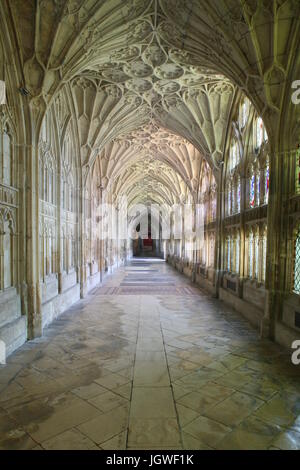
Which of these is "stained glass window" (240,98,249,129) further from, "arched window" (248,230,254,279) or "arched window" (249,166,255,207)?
"arched window" (248,230,254,279)

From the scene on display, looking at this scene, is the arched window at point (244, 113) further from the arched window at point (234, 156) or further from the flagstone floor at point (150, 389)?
the flagstone floor at point (150, 389)

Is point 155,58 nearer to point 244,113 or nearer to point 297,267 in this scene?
point 244,113

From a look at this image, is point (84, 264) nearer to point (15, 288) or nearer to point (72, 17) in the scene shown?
point (15, 288)

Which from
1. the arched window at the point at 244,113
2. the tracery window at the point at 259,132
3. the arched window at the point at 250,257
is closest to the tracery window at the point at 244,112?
the arched window at the point at 244,113

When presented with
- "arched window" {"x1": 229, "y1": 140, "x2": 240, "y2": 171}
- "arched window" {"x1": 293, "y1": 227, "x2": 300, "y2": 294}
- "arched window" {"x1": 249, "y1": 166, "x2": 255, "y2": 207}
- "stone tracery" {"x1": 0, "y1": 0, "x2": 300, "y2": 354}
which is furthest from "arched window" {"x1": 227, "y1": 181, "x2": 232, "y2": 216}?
"arched window" {"x1": 293, "y1": 227, "x2": 300, "y2": 294}

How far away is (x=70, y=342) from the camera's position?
6.20 meters

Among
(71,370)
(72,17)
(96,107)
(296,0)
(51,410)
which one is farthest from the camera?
(96,107)

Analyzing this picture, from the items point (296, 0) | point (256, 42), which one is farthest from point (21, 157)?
point (296, 0)

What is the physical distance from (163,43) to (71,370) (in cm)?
885

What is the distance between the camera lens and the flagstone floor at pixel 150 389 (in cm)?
313

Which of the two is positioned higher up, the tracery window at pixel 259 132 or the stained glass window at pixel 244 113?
the stained glass window at pixel 244 113

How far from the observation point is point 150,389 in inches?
164

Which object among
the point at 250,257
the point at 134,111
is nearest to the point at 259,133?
the point at 250,257

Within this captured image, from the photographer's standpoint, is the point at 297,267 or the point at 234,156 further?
the point at 234,156
